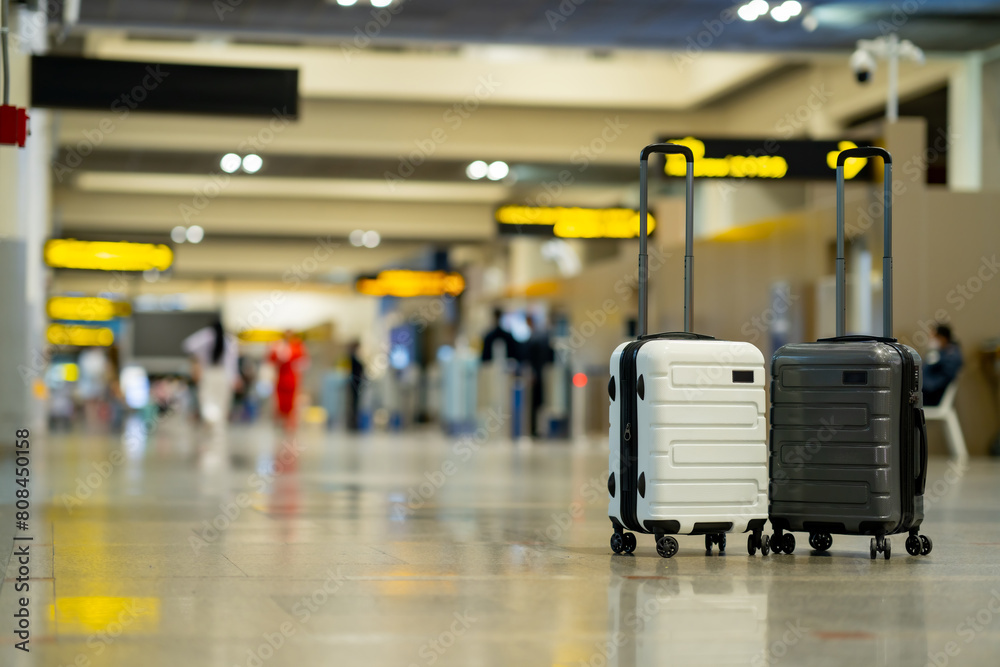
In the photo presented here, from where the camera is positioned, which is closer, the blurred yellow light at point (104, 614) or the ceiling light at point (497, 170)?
the blurred yellow light at point (104, 614)

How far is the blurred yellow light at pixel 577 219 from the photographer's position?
69.9 feet

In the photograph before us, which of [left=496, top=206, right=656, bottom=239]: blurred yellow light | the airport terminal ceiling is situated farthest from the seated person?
[left=496, top=206, right=656, bottom=239]: blurred yellow light

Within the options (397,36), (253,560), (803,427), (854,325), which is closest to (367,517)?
(253,560)

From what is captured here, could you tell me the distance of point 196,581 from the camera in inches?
193

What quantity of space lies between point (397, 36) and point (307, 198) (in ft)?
60.5

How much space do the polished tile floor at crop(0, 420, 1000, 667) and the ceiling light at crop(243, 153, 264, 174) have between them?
596 inches

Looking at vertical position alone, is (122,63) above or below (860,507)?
above

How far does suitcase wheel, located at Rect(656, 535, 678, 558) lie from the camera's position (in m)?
5.78

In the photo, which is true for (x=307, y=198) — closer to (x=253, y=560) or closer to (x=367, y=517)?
(x=367, y=517)

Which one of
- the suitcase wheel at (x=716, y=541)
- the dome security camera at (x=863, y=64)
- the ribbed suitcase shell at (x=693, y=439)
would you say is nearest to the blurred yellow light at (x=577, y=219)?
the dome security camera at (x=863, y=64)
